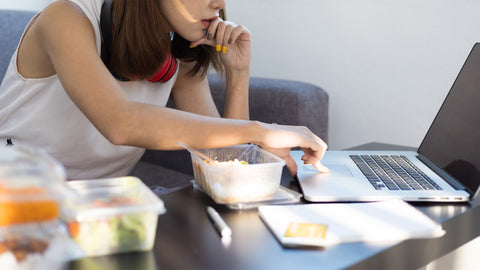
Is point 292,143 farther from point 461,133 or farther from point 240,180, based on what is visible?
point 461,133

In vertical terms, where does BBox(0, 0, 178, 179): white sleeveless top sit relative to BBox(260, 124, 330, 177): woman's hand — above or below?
below

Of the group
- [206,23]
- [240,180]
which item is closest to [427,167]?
[240,180]

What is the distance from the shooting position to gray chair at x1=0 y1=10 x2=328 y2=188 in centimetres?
148

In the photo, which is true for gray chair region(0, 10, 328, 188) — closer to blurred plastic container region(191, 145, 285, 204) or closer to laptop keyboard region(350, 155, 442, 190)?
laptop keyboard region(350, 155, 442, 190)

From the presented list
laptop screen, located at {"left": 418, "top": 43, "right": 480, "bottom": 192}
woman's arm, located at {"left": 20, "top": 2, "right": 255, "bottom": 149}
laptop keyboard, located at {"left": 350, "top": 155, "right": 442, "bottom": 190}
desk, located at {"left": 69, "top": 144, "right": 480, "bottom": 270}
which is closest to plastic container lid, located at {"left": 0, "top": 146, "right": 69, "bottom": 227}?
desk, located at {"left": 69, "top": 144, "right": 480, "bottom": 270}

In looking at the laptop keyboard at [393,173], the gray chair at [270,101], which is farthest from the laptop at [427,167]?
the gray chair at [270,101]

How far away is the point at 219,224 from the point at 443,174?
0.50m

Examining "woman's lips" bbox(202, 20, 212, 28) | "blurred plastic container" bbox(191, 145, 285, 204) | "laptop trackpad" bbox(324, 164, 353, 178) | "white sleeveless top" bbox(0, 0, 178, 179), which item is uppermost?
"woman's lips" bbox(202, 20, 212, 28)

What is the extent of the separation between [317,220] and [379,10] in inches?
42.3

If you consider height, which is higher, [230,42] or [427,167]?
[230,42]

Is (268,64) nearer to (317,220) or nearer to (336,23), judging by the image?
(336,23)

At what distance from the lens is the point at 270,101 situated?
152 centimetres

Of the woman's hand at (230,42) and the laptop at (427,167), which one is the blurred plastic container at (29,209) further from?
the woman's hand at (230,42)

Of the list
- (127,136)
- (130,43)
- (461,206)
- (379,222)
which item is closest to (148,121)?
(127,136)
